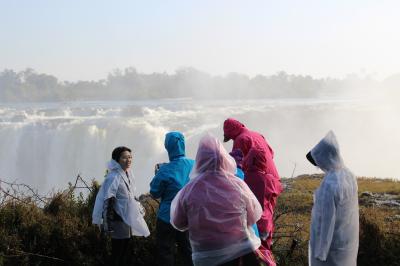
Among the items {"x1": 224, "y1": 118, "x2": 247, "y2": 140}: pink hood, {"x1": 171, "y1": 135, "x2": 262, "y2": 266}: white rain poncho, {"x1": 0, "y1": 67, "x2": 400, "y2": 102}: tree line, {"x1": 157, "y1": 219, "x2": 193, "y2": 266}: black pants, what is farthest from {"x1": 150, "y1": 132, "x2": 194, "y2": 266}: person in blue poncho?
{"x1": 0, "y1": 67, "x2": 400, "y2": 102}: tree line

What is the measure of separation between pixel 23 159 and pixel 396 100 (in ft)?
173

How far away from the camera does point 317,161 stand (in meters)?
4.63

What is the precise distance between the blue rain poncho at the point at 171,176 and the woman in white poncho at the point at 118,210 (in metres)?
0.35

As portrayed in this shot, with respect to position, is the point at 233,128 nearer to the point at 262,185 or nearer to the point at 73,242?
the point at 262,185

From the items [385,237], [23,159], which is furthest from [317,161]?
[23,159]

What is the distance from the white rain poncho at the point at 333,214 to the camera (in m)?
4.38

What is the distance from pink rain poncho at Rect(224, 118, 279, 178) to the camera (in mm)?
5531

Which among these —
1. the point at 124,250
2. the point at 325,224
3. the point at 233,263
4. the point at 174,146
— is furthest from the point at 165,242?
the point at 325,224

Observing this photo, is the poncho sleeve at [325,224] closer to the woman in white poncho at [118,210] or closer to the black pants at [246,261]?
the black pants at [246,261]

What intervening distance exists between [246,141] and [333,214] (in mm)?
1533

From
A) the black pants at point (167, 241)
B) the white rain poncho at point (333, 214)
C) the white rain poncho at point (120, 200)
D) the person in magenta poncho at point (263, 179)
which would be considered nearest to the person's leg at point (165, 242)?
the black pants at point (167, 241)

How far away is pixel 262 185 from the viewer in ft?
17.3

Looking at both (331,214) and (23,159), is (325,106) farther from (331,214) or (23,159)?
(331,214)

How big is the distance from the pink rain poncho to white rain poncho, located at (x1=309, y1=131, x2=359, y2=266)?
0.92 m
